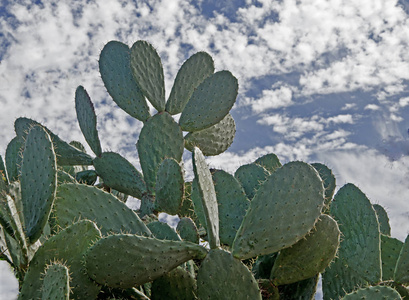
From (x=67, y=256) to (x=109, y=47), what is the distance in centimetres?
213

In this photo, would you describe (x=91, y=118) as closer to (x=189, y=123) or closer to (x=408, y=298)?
(x=189, y=123)

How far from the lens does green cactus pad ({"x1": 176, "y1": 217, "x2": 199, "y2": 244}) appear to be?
214 cm

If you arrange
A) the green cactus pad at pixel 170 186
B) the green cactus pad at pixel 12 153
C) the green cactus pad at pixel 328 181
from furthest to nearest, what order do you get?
the green cactus pad at pixel 12 153
the green cactus pad at pixel 170 186
the green cactus pad at pixel 328 181

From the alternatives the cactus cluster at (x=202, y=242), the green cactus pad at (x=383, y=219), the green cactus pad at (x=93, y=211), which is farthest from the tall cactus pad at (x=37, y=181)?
the green cactus pad at (x=383, y=219)

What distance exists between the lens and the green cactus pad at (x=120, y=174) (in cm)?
313

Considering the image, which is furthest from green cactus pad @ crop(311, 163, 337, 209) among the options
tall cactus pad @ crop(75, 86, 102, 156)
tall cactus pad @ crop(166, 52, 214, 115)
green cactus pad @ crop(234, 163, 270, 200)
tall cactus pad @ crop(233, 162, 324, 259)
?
tall cactus pad @ crop(75, 86, 102, 156)

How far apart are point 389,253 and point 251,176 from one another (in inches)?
30.6

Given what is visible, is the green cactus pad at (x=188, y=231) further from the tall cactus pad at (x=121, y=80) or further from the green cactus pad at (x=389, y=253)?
the tall cactus pad at (x=121, y=80)

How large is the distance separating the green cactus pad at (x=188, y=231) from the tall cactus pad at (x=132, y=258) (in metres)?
0.46

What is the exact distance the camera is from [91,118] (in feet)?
10.7

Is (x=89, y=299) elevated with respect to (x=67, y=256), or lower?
lower

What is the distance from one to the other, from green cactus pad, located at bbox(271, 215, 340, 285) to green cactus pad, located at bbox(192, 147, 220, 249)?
0.29 meters

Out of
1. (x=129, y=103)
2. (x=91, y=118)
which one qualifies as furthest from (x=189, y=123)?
(x=91, y=118)

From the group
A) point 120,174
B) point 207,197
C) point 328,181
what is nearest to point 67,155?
point 120,174
